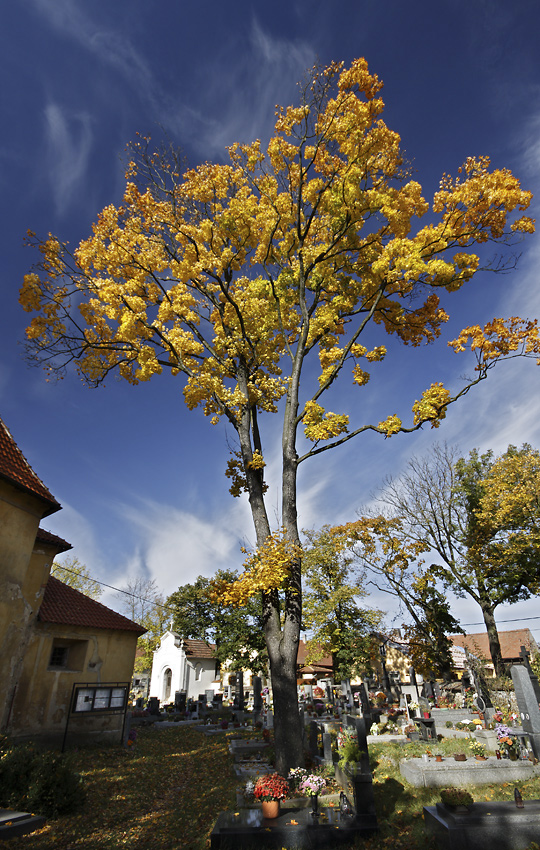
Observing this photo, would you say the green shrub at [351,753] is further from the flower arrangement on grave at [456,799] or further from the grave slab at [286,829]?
the flower arrangement on grave at [456,799]

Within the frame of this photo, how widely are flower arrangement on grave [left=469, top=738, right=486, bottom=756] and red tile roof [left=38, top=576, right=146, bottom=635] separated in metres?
12.6

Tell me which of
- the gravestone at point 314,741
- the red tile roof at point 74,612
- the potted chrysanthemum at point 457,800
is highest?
the red tile roof at point 74,612

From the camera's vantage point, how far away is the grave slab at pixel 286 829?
6.20 metres

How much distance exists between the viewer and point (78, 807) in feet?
25.9

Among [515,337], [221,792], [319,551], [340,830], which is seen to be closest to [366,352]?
[515,337]

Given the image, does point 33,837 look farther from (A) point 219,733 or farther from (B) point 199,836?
(A) point 219,733

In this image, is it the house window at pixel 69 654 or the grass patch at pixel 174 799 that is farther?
the house window at pixel 69 654

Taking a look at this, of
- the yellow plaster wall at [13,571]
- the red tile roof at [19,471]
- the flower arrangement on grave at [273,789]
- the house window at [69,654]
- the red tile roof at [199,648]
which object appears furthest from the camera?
the red tile roof at [199,648]

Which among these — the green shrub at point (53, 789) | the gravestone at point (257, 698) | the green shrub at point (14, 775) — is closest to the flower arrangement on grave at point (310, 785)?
the green shrub at point (53, 789)

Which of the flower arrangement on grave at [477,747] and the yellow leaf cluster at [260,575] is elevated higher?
the yellow leaf cluster at [260,575]

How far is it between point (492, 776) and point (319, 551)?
19.1 metres

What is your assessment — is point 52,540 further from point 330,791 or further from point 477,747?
point 477,747

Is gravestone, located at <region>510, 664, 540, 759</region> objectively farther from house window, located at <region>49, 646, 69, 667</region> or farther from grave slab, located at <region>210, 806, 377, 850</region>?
house window, located at <region>49, 646, 69, 667</region>

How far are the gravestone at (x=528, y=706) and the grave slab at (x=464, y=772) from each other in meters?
1.02
